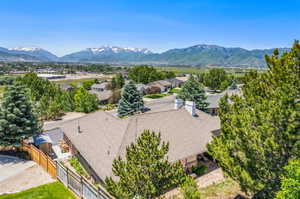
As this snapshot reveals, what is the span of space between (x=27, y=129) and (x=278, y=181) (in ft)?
54.8

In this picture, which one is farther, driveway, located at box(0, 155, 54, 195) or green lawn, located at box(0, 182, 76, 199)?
driveway, located at box(0, 155, 54, 195)

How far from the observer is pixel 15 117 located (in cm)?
1594

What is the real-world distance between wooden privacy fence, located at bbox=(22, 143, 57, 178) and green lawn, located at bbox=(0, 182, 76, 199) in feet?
4.20

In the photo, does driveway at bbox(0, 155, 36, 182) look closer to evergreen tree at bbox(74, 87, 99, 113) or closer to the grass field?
the grass field

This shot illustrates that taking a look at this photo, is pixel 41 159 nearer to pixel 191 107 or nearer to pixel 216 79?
pixel 191 107

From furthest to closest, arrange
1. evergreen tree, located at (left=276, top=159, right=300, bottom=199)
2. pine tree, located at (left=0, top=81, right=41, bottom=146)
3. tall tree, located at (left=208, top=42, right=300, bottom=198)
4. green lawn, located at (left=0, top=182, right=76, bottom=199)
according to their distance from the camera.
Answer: pine tree, located at (left=0, top=81, right=41, bottom=146) → green lawn, located at (left=0, top=182, right=76, bottom=199) → tall tree, located at (left=208, top=42, right=300, bottom=198) → evergreen tree, located at (left=276, top=159, right=300, bottom=199)

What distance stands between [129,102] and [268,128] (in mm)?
26888

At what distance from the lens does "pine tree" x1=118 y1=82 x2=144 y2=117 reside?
110 feet

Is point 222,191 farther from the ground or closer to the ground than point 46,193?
closer to the ground

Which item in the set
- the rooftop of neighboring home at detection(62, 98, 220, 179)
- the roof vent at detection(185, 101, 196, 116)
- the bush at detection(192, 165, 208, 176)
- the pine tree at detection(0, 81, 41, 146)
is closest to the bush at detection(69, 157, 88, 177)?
the rooftop of neighboring home at detection(62, 98, 220, 179)

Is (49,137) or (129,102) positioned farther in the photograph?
(129,102)

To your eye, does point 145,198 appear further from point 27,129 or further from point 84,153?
point 27,129

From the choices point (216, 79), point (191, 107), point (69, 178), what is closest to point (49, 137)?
point (69, 178)

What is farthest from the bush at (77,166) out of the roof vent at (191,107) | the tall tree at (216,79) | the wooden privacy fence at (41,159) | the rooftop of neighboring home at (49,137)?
the tall tree at (216,79)
